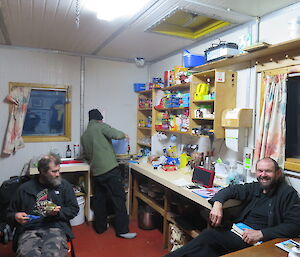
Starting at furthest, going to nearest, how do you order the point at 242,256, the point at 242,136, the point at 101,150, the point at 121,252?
1. the point at 101,150
2. the point at 121,252
3. the point at 242,136
4. the point at 242,256

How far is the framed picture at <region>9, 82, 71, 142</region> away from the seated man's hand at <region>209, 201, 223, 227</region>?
102 inches

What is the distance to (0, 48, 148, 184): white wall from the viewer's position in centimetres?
356

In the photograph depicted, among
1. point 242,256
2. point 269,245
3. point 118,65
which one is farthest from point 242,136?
point 118,65

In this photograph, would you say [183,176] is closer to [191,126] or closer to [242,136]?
[191,126]

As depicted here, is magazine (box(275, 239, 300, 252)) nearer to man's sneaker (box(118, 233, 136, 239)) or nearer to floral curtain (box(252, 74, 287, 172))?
floral curtain (box(252, 74, 287, 172))

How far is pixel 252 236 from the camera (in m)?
1.87

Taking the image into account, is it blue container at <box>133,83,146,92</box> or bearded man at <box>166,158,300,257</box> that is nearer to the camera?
bearded man at <box>166,158,300,257</box>

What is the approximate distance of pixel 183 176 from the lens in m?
2.92

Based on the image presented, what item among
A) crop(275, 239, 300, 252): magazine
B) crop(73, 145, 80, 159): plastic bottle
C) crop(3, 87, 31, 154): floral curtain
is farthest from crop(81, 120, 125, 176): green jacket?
crop(275, 239, 300, 252): magazine

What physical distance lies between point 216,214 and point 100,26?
7.16 ft

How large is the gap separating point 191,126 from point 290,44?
1.31 m

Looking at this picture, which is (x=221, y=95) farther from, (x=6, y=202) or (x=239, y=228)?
(x=6, y=202)

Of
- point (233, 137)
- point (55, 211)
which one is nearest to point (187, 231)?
point (233, 137)

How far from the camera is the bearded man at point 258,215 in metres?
Result: 1.88
